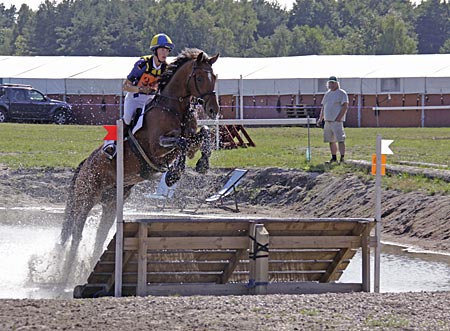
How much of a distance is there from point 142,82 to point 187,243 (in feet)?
10.4

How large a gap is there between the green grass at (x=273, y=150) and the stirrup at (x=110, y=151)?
606 cm

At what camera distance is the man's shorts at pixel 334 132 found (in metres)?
20.8

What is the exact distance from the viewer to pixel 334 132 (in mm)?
20828

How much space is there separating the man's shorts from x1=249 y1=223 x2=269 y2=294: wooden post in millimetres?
10586

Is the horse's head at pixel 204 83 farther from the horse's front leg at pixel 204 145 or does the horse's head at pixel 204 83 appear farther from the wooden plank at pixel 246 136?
A: the wooden plank at pixel 246 136

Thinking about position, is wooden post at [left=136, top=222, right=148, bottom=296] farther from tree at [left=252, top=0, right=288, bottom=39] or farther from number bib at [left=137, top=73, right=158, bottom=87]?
tree at [left=252, top=0, right=288, bottom=39]

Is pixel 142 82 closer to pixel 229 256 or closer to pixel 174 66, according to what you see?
pixel 174 66

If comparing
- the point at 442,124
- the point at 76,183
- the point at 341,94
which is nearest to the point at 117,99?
the point at 442,124

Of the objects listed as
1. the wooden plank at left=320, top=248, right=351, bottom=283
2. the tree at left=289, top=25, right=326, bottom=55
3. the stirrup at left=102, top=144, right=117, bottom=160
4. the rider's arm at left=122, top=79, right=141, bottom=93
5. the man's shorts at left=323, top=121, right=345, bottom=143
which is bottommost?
the wooden plank at left=320, top=248, right=351, bottom=283

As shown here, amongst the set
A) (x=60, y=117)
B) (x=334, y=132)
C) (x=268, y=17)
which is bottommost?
(x=60, y=117)

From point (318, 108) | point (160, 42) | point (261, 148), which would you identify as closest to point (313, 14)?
point (318, 108)

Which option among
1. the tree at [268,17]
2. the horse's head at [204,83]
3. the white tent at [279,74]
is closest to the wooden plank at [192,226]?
the horse's head at [204,83]

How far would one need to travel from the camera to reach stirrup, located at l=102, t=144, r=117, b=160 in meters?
12.9

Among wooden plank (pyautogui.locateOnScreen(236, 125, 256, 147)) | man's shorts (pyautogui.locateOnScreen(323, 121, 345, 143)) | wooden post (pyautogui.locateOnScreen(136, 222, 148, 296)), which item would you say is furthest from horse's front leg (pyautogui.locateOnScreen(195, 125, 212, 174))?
wooden plank (pyautogui.locateOnScreen(236, 125, 256, 147))
